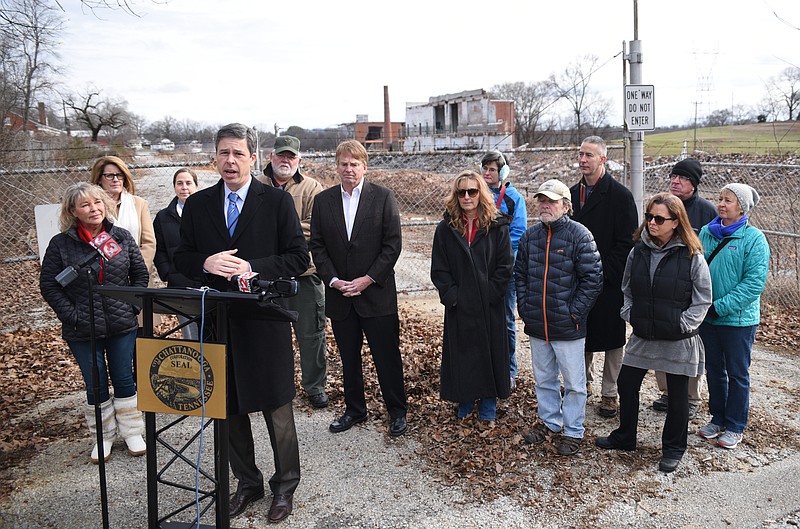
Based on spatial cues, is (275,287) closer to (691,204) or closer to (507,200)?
(507,200)

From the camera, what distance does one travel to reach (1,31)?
18.3ft

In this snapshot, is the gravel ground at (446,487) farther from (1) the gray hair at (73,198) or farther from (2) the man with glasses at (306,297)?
(1) the gray hair at (73,198)

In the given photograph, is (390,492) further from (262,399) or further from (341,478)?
(262,399)

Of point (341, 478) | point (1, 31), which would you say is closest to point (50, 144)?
point (1, 31)

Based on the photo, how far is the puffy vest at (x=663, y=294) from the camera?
4.25m

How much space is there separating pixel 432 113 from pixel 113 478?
55933 mm

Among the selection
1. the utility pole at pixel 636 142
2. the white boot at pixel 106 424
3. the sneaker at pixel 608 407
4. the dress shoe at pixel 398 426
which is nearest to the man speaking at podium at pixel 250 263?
the dress shoe at pixel 398 426

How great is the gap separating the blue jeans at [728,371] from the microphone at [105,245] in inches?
181

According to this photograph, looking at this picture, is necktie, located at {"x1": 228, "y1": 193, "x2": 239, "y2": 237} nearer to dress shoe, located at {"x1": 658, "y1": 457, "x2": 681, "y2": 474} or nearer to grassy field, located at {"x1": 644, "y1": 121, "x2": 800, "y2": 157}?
dress shoe, located at {"x1": 658, "y1": 457, "x2": 681, "y2": 474}

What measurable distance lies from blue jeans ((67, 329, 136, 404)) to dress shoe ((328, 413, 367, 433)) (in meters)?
1.63

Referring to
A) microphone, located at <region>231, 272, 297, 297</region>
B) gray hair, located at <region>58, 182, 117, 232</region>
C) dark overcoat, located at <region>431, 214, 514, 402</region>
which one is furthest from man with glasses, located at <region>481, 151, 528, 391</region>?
gray hair, located at <region>58, 182, 117, 232</region>

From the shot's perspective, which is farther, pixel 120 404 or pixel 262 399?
pixel 120 404

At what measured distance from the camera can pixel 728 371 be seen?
4.75 m

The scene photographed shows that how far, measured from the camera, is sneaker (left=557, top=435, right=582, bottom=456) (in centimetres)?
457
